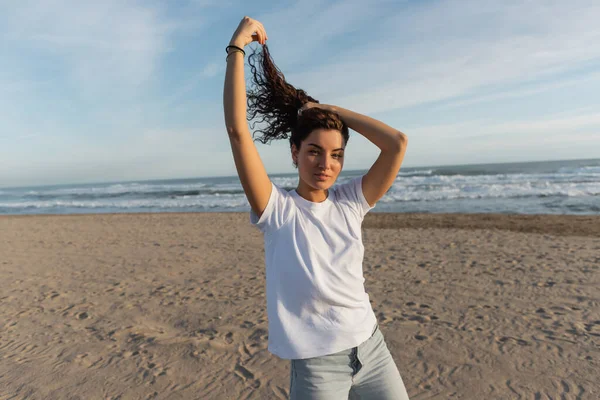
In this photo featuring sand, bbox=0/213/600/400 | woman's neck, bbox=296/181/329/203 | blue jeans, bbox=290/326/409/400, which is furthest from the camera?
sand, bbox=0/213/600/400

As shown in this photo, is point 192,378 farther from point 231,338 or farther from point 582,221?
point 582,221

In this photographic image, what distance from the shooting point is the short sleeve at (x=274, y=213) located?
60.2 inches

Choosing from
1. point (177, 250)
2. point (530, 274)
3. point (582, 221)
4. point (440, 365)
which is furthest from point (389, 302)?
point (582, 221)

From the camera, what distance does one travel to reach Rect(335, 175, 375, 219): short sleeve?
1.71m

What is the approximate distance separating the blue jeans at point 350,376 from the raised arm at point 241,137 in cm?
61

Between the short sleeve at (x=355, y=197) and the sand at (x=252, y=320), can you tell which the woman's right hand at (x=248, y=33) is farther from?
the sand at (x=252, y=320)

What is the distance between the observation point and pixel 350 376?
1513 millimetres

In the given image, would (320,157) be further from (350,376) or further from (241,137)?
(350,376)

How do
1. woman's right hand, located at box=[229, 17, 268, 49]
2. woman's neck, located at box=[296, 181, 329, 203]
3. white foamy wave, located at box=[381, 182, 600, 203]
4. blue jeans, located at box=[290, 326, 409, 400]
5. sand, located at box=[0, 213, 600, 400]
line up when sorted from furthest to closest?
white foamy wave, located at box=[381, 182, 600, 203], sand, located at box=[0, 213, 600, 400], woman's neck, located at box=[296, 181, 329, 203], woman's right hand, located at box=[229, 17, 268, 49], blue jeans, located at box=[290, 326, 409, 400]

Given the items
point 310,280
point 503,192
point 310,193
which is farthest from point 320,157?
point 503,192

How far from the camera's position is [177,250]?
9656 millimetres

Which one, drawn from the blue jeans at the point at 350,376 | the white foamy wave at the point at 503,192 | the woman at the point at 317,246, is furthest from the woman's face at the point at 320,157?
the white foamy wave at the point at 503,192

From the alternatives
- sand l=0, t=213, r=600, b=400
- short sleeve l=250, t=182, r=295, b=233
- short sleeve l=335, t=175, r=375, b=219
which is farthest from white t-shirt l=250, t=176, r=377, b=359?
sand l=0, t=213, r=600, b=400

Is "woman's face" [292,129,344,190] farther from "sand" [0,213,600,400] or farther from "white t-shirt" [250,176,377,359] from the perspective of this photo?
"sand" [0,213,600,400]
